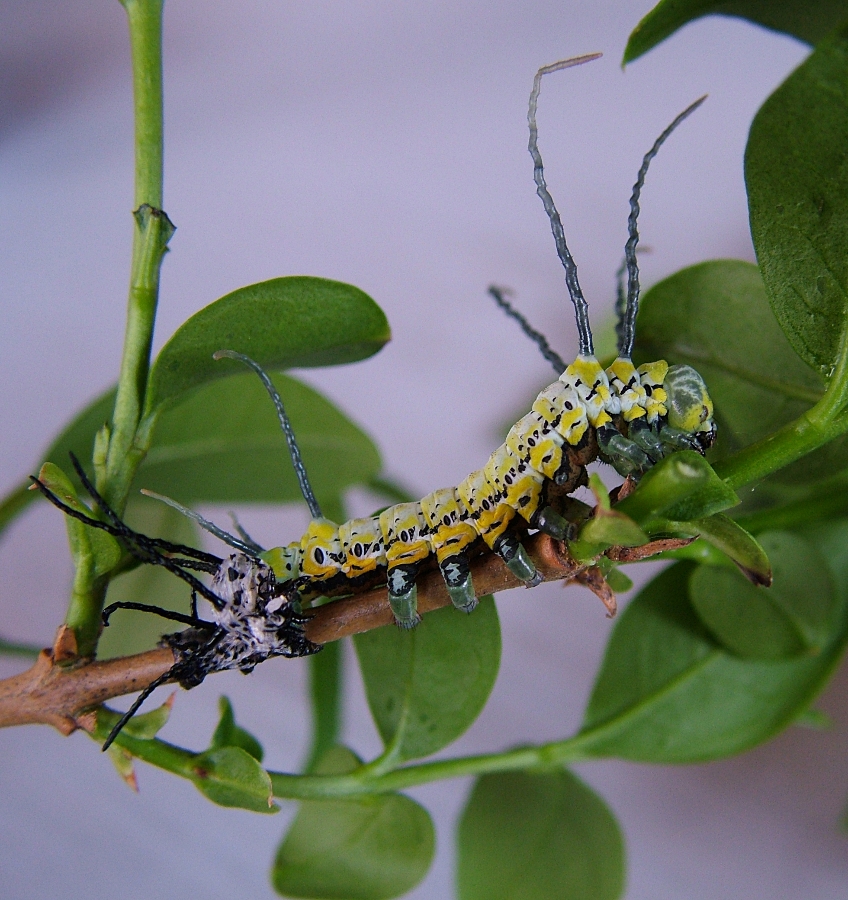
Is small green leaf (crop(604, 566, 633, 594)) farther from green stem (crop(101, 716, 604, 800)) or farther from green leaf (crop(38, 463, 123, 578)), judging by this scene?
green leaf (crop(38, 463, 123, 578))

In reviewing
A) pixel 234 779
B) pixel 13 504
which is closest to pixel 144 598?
pixel 13 504

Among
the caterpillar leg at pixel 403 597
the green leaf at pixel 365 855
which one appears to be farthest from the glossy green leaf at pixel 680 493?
the green leaf at pixel 365 855

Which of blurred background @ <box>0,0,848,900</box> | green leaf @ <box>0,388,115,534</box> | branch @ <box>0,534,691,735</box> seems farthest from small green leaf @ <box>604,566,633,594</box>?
blurred background @ <box>0,0,848,900</box>

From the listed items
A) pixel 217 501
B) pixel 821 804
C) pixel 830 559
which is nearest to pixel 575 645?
pixel 821 804

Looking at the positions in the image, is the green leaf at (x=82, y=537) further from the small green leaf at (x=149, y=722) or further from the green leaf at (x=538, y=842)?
the green leaf at (x=538, y=842)

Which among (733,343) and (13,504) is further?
(13,504)

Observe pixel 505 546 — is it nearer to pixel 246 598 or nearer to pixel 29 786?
pixel 246 598

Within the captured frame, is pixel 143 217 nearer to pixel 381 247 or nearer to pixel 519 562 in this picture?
pixel 519 562
